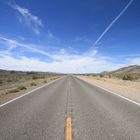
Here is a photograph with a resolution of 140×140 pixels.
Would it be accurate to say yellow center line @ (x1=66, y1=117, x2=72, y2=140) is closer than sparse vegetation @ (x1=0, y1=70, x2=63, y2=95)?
Yes

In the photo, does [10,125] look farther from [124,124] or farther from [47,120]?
[124,124]

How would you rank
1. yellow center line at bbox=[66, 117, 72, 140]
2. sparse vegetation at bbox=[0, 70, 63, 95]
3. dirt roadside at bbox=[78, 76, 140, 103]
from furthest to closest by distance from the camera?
sparse vegetation at bbox=[0, 70, 63, 95] → dirt roadside at bbox=[78, 76, 140, 103] → yellow center line at bbox=[66, 117, 72, 140]

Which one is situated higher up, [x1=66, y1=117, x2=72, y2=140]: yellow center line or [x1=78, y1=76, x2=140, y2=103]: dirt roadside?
[x1=78, y1=76, x2=140, y2=103]: dirt roadside

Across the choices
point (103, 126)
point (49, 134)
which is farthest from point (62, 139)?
point (103, 126)

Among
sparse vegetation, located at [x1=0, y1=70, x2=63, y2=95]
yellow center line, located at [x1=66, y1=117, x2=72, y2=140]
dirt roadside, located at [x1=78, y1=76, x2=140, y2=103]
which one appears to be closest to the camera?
yellow center line, located at [x1=66, y1=117, x2=72, y2=140]

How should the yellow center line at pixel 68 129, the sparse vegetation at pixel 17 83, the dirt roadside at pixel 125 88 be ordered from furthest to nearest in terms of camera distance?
the sparse vegetation at pixel 17 83, the dirt roadside at pixel 125 88, the yellow center line at pixel 68 129

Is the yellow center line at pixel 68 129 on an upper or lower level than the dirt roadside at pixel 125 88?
lower

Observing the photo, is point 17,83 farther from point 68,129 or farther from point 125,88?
point 68,129

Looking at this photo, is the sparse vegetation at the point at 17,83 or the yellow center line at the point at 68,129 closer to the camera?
the yellow center line at the point at 68,129

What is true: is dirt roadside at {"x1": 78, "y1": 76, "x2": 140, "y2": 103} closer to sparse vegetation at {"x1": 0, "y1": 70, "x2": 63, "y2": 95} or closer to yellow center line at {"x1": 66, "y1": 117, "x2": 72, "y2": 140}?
yellow center line at {"x1": 66, "y1": 117, "x2": 72, "y2": 140}

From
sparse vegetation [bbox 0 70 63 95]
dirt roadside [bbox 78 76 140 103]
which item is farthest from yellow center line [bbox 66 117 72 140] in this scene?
sparse vegetation [bbox 0 70 63 95]

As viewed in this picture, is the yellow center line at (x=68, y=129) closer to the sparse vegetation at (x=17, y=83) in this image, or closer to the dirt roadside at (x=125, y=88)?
the dirt roadside at (x=125, y=88)

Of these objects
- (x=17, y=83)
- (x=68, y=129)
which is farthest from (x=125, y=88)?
(x=17, y=83)

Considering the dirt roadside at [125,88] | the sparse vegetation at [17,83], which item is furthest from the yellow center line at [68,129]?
the sparse vegetation at [17,83]
